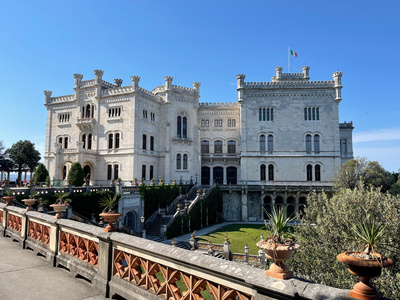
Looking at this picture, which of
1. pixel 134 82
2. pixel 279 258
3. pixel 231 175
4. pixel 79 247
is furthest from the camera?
pixel 231 175

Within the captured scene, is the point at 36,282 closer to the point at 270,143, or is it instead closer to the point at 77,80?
the point at 77,80

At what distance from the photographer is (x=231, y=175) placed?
4503 centimetres

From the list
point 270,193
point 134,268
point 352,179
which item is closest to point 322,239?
point 134,268

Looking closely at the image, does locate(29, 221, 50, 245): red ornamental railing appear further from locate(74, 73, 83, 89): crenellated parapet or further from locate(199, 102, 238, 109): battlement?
locate(199, 102, 238, 109): battlement

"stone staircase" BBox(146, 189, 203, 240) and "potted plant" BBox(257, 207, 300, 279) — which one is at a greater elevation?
"potted plant" BBox(257, 207, 300, 279)

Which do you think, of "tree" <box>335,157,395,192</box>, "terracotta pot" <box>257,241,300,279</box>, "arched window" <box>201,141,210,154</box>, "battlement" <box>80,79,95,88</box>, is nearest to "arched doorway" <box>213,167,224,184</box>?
"arched window" <box>201,141,210,154</box>

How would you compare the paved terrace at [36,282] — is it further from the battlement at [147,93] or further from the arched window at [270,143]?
the arched window at [270,143]

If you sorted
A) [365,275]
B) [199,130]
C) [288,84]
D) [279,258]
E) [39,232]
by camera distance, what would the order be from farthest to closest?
[199,130]
[288,84]
[39,232]
[279,258]
[365,275]

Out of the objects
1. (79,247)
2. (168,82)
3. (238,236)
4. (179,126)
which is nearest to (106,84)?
(168,82)

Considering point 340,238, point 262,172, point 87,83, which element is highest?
point 87,83

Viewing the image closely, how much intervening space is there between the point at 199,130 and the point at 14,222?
3582 centimetres

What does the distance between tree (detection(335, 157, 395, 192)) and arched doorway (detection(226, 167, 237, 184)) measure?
49.1ft

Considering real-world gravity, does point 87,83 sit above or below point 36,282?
above

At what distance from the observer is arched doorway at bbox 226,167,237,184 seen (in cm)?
4484
